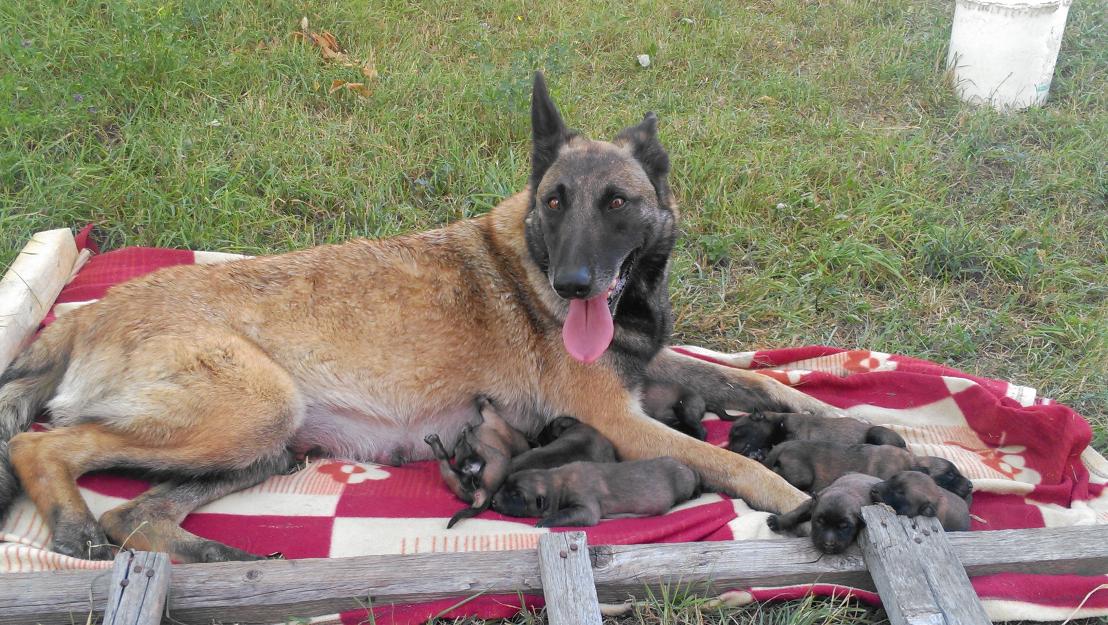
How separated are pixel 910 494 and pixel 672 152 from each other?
368 cm

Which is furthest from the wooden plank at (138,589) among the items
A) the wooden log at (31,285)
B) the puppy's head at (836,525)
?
the puppy's head at (836,525)

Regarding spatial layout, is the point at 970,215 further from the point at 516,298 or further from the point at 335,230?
the point at 335,230

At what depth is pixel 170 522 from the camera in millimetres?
3213

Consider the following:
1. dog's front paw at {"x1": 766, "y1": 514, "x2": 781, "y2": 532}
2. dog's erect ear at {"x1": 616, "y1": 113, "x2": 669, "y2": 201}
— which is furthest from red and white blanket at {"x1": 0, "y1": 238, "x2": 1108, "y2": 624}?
dog's erect ear at {"x1": 616, "y1": 113, "x2": 669, "y2": 201}

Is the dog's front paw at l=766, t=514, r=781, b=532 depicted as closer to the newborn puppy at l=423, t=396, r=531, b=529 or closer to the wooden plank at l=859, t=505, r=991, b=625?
the wooden plank at l=859, t=505, r=991, b=625

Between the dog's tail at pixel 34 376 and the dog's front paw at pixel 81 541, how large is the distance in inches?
25.9

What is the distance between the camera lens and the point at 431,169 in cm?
585

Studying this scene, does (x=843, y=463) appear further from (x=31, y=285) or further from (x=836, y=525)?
(x=31, y=285)

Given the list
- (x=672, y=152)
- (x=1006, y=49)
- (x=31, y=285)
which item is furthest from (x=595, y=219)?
(x=1006, y=49)

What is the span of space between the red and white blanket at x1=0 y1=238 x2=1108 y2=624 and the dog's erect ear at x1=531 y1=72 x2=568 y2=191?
4.96 ft

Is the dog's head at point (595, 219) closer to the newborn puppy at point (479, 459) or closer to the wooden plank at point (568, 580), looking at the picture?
the newborn puppy at point (479, 459)

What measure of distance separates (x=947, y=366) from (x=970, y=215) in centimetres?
160

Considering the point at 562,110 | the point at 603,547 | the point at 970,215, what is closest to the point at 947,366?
the point at 970,215

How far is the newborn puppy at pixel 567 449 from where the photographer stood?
11.9ft
